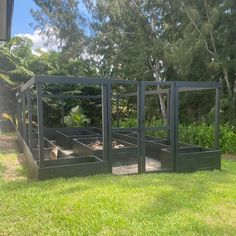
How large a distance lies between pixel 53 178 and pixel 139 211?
7.50 ft

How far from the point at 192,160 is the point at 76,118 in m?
8.42

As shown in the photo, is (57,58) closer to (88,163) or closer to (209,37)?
(209,37)

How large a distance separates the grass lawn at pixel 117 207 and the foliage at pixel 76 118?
9.42 meters

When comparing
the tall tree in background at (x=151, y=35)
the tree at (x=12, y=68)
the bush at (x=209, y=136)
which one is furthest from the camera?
the tree at (x=12, y=68)

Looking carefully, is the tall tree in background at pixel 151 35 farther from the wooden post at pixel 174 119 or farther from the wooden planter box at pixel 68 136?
the wooden post at pixel 174 119

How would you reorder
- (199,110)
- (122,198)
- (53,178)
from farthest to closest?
(199,110), (53,178), (122,198)

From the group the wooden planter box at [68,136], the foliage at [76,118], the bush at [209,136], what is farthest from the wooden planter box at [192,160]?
the foliage at [76,118]

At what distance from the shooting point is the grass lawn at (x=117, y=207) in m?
2.96

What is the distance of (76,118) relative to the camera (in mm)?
14250

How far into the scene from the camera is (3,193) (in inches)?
164

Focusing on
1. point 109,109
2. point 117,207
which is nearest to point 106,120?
point 109,109

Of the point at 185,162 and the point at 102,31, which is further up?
the point at 102,31

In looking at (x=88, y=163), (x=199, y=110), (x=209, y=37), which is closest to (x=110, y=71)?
(x=199, y=110)

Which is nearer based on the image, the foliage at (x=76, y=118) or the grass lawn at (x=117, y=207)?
the grass lawn at (x=117, y=207)
